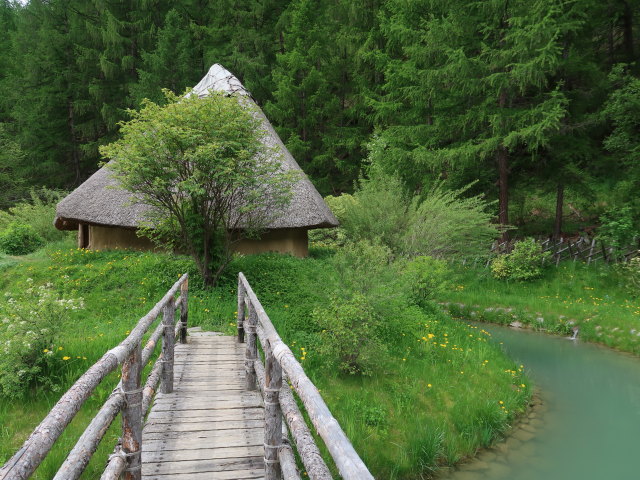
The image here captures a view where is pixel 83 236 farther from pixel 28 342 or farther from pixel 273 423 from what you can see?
pixel 273 423

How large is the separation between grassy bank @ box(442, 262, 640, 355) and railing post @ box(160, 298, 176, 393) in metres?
7.84

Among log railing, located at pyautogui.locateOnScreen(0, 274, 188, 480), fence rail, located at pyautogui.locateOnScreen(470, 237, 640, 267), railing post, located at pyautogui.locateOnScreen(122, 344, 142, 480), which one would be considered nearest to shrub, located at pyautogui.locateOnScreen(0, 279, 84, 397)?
log railing, located at pyautogui.locateOnScreen(0, 274, 188, 480)

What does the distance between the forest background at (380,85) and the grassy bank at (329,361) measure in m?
8.20

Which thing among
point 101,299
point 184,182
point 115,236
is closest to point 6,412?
point 101,299

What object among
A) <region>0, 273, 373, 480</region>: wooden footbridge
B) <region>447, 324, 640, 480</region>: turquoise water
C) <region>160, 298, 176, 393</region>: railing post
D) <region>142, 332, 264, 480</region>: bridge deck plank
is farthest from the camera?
<region>447, 324, 640, 480</region>: turquoise water

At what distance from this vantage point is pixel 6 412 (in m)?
4.27

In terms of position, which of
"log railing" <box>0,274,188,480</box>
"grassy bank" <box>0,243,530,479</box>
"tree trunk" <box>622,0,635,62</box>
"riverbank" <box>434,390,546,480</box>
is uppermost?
"tree trunk" <box>622,0,635,62</box>

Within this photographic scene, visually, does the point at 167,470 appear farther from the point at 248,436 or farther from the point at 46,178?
the point at 46,178

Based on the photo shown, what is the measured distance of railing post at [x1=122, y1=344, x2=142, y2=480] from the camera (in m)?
2.32

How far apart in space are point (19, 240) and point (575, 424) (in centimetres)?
1664

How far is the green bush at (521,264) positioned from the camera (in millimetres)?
12555

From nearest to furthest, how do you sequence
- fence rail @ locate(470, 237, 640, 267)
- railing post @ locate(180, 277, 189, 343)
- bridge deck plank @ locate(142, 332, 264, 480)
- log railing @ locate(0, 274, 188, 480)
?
log railing @ locate(0, 274, 188, 480), bridge deck plank @ locate(142, 332, 264, 480), railing post @ locate(180, 277, 189, 343), fence rail @ locate(470, 237, 640, 267)

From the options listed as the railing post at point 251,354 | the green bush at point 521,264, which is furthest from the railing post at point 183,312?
the green bush at point 521,264

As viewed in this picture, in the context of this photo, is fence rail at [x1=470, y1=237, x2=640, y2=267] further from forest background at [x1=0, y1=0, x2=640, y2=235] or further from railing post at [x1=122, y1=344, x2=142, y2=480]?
railing post at [x1=122, y1=344, x2=142, y2=480]
